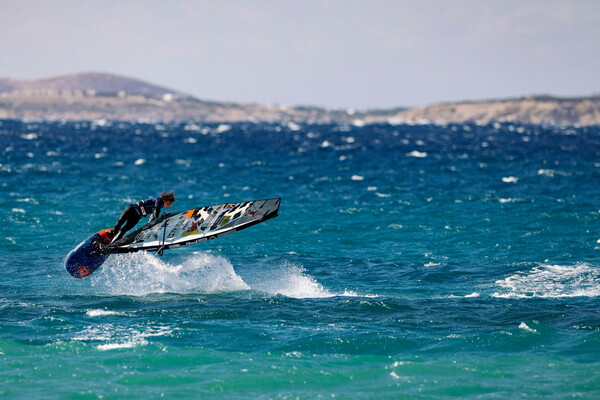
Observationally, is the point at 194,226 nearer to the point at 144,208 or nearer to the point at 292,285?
the point at 144,208

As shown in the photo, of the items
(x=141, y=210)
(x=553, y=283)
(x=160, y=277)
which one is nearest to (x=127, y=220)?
(x=141, y=210)

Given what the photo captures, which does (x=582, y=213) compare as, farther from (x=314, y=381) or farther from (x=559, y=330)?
(x=314, y=381)

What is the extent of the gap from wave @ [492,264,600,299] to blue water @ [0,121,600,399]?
8 cm

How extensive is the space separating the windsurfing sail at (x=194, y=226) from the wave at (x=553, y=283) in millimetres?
7206

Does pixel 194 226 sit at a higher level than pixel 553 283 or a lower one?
higher

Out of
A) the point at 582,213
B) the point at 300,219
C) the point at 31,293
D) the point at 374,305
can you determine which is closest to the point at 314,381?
the point at 374,305

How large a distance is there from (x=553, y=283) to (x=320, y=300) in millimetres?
7298

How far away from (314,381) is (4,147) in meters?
62.1

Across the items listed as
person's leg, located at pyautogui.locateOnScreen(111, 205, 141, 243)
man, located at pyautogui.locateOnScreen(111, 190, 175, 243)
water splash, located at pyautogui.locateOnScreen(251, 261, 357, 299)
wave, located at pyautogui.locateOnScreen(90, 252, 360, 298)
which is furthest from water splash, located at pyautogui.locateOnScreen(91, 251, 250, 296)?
man, located at pyautogui.locateOnScreen(111, 190, 175, 243)

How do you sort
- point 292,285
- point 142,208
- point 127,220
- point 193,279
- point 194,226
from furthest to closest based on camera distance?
point 193,279 → point 292,285 → point 194,226 → point 127,220 → point 142,208

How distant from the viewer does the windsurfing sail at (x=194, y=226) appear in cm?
1975

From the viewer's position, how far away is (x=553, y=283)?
21359 millimetres

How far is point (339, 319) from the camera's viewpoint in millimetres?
17656

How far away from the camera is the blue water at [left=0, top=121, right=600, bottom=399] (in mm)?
14047
